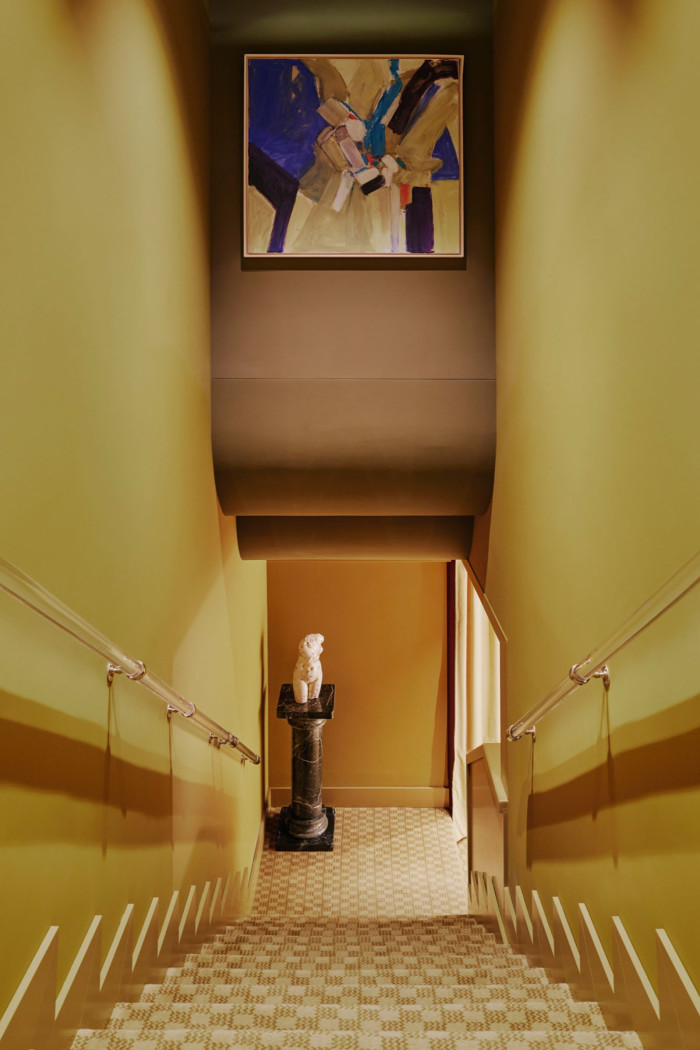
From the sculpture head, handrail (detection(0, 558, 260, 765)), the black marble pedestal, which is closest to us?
handrail (detection(0, 558, 260, 765))

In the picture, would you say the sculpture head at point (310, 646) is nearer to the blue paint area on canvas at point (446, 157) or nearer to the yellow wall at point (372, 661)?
the yellow wall at point (372, 661)

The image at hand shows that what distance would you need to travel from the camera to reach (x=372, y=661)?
10141 millimetres

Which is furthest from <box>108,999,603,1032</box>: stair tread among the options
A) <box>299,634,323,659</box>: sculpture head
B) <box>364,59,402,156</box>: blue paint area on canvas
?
<box>299,634,323,659</box>: sculpture head

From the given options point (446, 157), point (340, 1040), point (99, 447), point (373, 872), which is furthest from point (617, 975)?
point (373, 872)

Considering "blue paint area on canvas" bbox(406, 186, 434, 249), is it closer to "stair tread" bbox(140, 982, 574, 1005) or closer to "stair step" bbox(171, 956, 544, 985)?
"stair step" bbox(171, 956, 544, 985)

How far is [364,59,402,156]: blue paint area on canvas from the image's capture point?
18.6ft

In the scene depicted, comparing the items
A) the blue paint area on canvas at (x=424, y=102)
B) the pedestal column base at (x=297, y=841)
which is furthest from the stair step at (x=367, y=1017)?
the pedestal column base at (x=297, y=841)

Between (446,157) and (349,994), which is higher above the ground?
(446,157)

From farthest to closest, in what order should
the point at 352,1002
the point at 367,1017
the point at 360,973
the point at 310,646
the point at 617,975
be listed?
the point at 310,646, the point at 360,973, the point at 617,975, the point at 352,1002, the point at 367,1017

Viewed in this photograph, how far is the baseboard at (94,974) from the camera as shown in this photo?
234 centimetres

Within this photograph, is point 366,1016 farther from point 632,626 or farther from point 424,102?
point 424,102

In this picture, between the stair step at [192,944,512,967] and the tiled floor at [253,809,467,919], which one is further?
the tiled floor at [253,809,467,919]

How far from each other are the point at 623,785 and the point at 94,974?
6.47 ft

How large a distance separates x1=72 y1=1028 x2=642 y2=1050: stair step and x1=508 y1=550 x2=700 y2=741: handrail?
3.73ft
